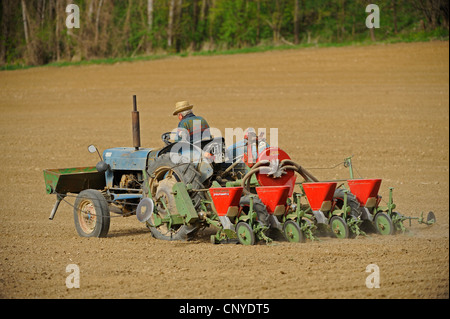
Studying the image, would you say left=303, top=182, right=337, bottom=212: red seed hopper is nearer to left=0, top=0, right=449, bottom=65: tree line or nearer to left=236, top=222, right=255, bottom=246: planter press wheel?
left=236, top=222, right=255, bottom=246: planter press wheel

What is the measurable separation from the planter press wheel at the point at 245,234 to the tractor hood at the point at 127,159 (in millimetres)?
1717

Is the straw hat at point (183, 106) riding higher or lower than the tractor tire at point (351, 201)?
higher

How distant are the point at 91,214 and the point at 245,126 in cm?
1013

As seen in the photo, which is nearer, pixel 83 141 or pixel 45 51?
pixel 83 141

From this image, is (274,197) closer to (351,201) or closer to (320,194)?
(320,194)

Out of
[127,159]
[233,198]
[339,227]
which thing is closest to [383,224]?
[339,227]

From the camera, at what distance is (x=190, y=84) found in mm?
22828

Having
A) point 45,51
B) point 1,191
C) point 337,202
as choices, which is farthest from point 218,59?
point 337,202

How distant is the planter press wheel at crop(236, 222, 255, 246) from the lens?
287 inches

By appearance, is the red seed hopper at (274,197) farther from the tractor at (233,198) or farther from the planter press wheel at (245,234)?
the planter press wheel at (245,234)

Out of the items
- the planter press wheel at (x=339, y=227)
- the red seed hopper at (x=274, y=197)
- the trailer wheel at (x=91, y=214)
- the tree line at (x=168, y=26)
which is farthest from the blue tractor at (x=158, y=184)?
the tree line at (x=168, y=26)

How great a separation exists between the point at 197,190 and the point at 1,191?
21.7 feet

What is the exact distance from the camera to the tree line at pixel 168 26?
2241cm
